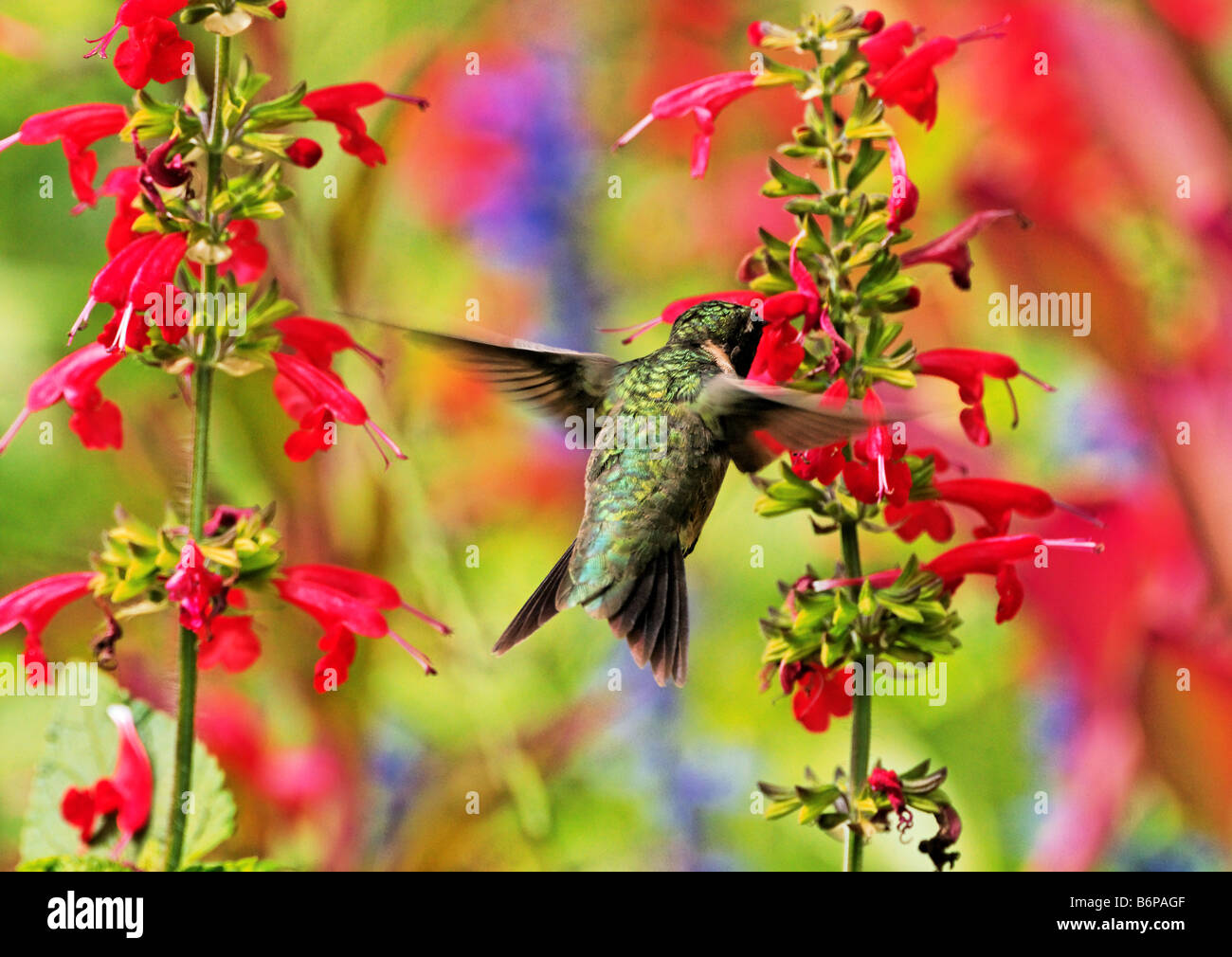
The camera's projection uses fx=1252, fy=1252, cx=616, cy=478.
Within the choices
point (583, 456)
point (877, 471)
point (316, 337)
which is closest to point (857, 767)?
point (877, 471)

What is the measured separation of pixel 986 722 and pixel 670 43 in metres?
1.49

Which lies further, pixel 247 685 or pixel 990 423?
pixel 990 423

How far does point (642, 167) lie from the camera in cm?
261

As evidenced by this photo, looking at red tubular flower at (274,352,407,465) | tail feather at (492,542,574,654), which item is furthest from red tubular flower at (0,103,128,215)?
tail feather at (492,542,574,654)

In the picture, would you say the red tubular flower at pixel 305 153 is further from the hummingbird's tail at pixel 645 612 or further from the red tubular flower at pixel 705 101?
the hummingbird's tail at pixel 645 612

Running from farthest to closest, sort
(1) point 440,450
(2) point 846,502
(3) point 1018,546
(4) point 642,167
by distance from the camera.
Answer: (4) point 642,167 → (1) point 440,450 → (3) point 1018,546 → (2) point 846,502

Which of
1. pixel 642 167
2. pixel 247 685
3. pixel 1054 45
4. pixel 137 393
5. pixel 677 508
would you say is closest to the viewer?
pixel 677 508

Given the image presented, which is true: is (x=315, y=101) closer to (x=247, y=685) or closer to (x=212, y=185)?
(x=212, y=185)

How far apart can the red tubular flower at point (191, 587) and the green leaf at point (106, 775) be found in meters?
0.15

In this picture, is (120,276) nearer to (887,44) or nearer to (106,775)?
(106,775)

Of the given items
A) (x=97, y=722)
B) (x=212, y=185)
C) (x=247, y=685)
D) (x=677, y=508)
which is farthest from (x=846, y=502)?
(x=247, y=685)

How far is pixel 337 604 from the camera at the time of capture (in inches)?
45.3

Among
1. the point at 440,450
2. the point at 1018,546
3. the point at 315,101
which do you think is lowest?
the point at 1018,546

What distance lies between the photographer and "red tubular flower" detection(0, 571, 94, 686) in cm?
111
